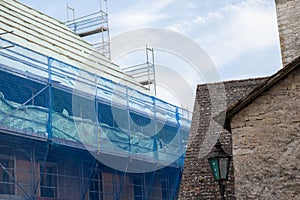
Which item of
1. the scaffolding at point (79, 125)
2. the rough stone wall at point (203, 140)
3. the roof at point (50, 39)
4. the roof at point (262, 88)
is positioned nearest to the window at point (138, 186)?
the scaffolding at point (79, 125)

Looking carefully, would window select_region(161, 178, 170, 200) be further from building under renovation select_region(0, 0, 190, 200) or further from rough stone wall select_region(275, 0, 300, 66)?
rough stone wall select_region(275, 0, 300, 66)

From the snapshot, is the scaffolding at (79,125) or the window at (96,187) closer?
the scaffolding at (79,125)

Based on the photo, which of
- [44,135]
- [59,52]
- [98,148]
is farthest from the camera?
[59,52]

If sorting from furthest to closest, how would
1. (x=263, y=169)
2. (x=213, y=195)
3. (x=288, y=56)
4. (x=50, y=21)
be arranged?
(x=50, y=21) < (x=288, y=56) < (x=213, y=195) < (x=263, y=169)

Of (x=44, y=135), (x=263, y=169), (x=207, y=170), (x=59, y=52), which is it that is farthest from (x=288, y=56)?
(x=59, y=52)

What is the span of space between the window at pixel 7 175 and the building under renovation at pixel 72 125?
0.03 m

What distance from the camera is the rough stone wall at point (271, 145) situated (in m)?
8.35

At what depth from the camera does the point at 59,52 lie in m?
20.9

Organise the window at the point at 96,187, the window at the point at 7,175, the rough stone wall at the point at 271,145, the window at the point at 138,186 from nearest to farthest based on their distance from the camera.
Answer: the rough stone wall at the point at 271,145
the window at the point at 7,175
the window at the point at 96,187
the window at the point at 138,186

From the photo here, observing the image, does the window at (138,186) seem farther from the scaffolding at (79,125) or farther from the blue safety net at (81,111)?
the blue safety net at (81,111)

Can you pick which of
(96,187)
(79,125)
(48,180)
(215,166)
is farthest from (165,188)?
(215,166)

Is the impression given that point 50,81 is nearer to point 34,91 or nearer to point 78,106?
point 34,91

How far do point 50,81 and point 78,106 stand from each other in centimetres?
204

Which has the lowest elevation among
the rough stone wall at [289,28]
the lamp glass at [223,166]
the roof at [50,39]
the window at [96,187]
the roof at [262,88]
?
the lamp glass at [223,166]
